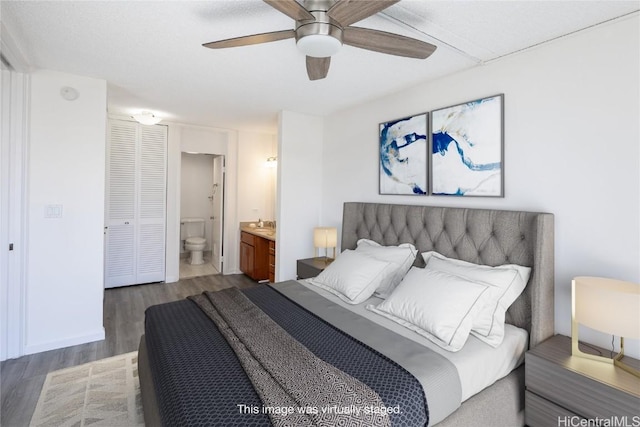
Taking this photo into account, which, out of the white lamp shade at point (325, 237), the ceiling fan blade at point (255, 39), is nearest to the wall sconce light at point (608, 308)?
the ceiling fan blade at point (255, 39)

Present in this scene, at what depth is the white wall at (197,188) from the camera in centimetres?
671

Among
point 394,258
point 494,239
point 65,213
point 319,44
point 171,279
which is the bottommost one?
point 171,279

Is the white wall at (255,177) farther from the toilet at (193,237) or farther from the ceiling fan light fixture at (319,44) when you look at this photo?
the ceiling fan light fixture at (319,44)

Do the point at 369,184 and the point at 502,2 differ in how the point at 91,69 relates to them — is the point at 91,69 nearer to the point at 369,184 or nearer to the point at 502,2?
the point at 369,184

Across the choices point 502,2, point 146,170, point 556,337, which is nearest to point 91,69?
point 146,170

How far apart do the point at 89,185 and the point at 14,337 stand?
4.52 ft

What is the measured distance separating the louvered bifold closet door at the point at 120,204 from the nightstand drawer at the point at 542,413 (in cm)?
480

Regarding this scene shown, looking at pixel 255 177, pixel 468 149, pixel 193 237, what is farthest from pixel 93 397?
pixel 193 237

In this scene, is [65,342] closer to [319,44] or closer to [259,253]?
[259,253]

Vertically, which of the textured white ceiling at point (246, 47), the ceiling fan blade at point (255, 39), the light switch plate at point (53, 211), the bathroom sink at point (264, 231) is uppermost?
the textured white ceiling at point (246, 47)

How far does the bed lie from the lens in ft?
4.13

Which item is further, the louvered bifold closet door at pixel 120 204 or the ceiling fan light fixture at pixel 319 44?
the louvered bifold closet door at pixel 120 204

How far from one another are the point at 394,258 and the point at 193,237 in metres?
5.08

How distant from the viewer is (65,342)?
280 centimetres
